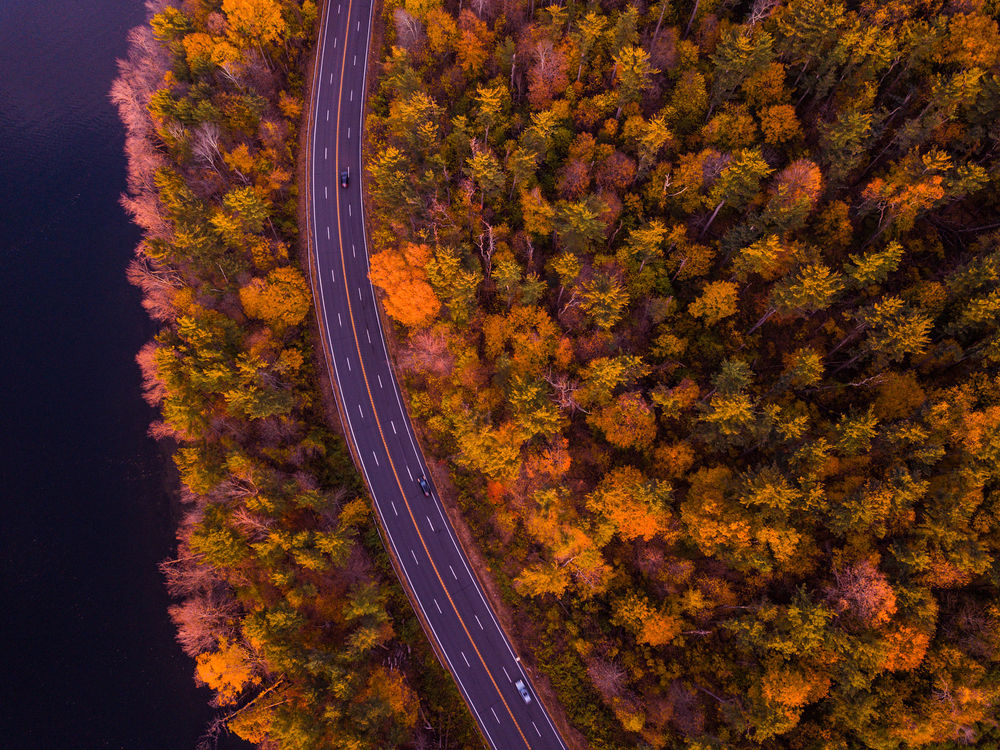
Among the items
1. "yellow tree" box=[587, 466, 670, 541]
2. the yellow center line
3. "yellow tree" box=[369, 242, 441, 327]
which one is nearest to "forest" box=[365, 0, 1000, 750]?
"yellow tree" box=[587, 466, 670, 541]

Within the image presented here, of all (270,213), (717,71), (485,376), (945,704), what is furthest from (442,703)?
(717,71)

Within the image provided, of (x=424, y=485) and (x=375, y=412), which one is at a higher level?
(x=375, y=412)

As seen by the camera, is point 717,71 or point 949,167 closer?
point 949,167

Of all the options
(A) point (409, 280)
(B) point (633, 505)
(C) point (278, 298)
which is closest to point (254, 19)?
(C) point (278, 298)

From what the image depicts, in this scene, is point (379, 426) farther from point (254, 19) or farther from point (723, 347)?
point (254, 19)

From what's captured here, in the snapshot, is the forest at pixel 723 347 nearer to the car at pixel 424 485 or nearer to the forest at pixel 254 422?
the car at pixel 424 485

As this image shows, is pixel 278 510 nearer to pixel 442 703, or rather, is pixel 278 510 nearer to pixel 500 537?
pixel 500 537
